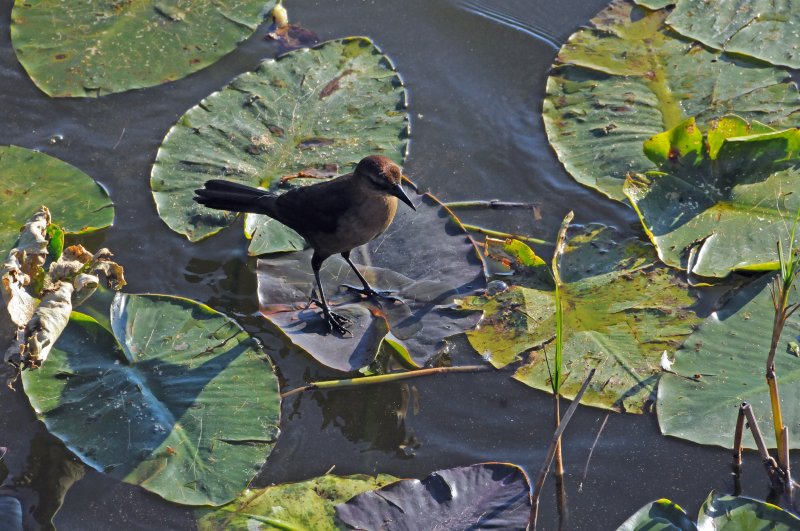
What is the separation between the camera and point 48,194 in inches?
178

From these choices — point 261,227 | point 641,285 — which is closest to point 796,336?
point 641,285

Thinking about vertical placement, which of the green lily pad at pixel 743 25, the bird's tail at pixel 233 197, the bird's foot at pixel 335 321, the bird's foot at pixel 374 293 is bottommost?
the bird's foot at pixel 335 321

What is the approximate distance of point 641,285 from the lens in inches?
167

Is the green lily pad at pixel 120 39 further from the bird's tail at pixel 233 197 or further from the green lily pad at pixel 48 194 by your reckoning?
the bird's tail at pixel 233 197

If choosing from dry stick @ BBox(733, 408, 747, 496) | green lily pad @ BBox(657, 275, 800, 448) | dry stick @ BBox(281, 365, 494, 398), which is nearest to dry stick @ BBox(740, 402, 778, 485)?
dry stick @ BBox(733, 408, 747, 496)

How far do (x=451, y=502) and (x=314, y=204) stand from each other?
1532 millimetres

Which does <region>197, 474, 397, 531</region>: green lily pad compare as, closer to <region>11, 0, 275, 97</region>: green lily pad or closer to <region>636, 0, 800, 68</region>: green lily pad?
<region>11, 0, 275, 97</region>: green lily pad

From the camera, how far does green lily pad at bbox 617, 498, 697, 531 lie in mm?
3201

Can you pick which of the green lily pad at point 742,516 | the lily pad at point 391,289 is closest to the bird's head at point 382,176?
the lily pad at point 391,289

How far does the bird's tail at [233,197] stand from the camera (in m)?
4.28

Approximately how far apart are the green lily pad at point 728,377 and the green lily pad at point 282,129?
179cm

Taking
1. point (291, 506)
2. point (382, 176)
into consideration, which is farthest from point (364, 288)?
point (291, 506)

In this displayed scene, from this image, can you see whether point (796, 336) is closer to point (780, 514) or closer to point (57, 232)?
point (780, 514)

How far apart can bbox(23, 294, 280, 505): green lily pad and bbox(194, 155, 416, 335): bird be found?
50 cm
